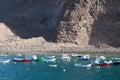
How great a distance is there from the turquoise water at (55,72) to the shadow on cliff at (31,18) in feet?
124

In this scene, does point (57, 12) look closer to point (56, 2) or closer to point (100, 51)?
point (56, 2)

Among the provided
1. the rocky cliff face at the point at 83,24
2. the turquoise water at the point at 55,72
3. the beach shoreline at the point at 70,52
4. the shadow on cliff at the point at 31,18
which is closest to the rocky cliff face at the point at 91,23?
the rocky cliff face at the point at 83,24

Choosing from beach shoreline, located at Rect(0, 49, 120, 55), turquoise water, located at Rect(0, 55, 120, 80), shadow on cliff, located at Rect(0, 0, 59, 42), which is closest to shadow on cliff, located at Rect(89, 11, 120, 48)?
beach shoreline, located at Rect(0, 49, 120, 55)

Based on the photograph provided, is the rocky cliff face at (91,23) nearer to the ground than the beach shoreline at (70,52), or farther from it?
farther from it

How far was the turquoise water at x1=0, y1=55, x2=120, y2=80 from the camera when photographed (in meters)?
71.1

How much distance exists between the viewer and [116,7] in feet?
401

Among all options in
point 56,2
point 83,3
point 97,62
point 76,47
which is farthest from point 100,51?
point 56,2

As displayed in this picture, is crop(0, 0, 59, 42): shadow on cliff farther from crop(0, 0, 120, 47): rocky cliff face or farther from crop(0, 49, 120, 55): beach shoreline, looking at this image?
crop(0, 49, 120, 55): beach shoreline

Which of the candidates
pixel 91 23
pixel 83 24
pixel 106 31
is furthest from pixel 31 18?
pixel 106 31

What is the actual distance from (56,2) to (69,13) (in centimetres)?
1859

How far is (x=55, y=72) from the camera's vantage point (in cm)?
7862

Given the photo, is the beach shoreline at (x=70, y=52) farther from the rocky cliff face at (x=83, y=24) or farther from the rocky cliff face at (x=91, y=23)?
the rocky cliff face at (x=91, y=23)

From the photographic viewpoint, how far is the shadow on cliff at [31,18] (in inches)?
5458

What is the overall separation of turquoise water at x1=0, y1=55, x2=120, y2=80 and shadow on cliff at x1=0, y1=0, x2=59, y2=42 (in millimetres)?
37657
